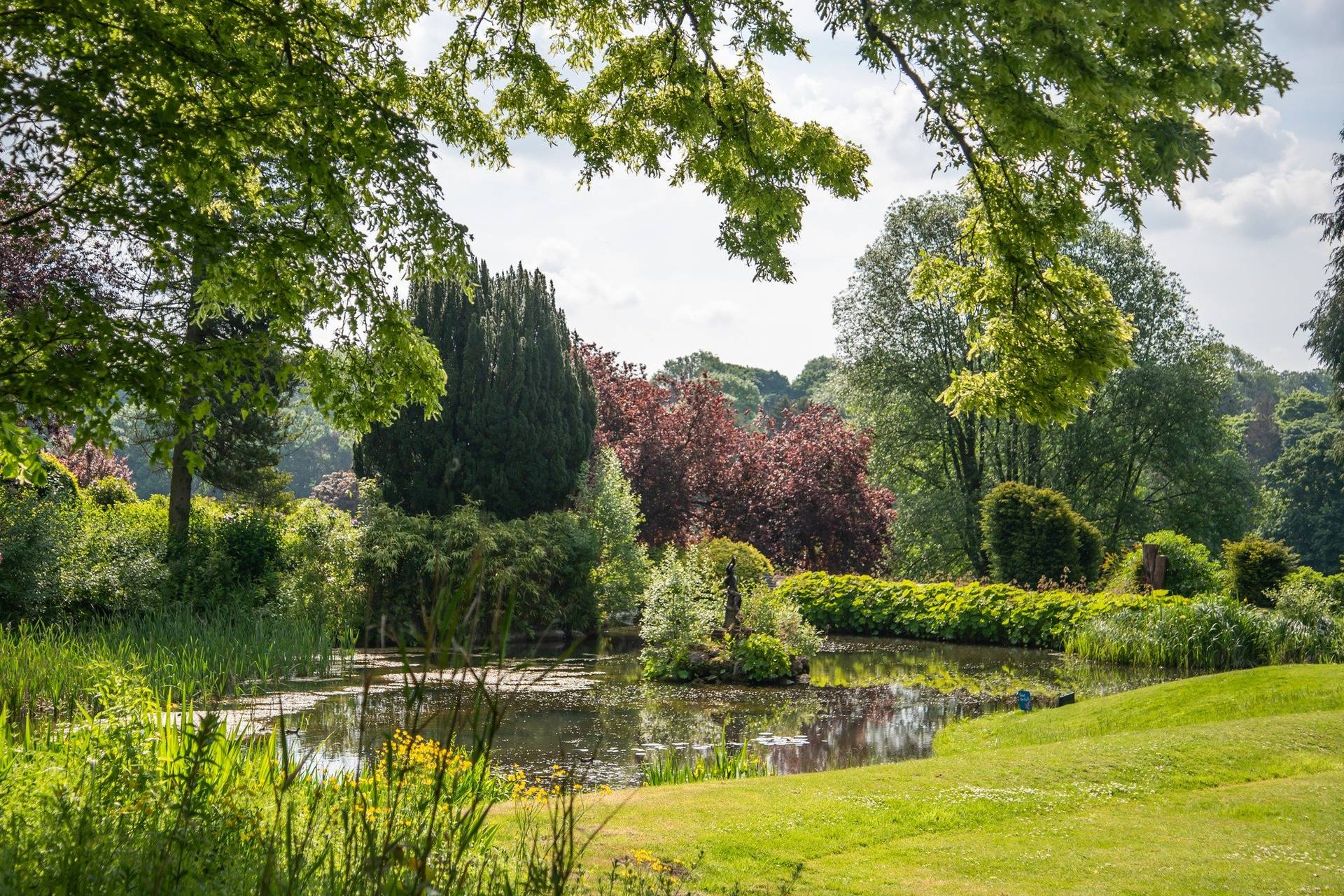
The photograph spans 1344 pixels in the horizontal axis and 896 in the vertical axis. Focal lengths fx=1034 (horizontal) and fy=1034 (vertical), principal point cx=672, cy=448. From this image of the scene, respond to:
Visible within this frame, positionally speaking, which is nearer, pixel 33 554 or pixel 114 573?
pixel 33 554

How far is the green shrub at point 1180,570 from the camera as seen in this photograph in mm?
18516

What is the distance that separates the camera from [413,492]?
19188 millimetres

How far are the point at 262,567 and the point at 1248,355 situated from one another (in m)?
67.5

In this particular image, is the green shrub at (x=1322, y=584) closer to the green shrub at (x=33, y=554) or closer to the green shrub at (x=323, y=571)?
the green shrub at (x=323, y=571)

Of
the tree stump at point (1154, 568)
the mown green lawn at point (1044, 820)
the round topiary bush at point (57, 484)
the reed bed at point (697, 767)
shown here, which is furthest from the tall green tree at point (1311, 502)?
the round topiary bush at point (57, 484)

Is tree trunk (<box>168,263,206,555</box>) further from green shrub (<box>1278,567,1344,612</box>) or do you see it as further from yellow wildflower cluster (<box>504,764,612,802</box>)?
green shrub (<box>1278,567,1344,612</box>)

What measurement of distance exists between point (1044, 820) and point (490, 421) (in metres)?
14.9

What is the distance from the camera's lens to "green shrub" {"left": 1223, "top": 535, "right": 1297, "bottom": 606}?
1709 cm

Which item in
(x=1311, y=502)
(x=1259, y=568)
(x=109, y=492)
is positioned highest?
(x=1311, y=502)

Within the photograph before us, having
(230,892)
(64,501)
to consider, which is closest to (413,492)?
(64,501)

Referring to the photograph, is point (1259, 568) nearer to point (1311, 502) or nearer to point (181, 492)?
point (181, 492)

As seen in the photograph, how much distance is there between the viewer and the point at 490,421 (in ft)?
64.1

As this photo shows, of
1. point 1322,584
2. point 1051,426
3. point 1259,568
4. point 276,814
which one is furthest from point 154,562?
point 1051,426

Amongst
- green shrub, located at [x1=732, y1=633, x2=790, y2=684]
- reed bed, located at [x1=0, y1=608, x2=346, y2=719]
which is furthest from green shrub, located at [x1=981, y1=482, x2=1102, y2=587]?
reed bed, located at [x1=0, y1=608, x2=346, y2=719]
